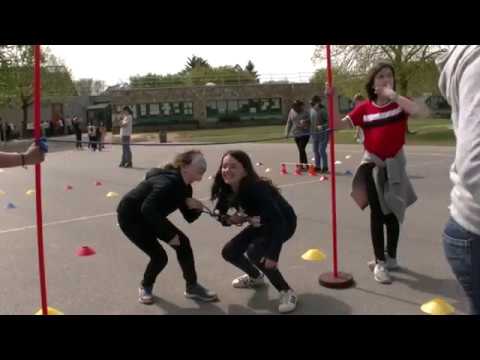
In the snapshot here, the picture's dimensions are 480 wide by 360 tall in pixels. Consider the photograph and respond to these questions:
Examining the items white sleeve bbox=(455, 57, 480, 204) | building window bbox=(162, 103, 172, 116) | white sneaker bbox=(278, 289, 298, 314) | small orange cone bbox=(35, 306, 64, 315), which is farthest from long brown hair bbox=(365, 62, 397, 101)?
building window bbox=(162, 103, 172, 116)

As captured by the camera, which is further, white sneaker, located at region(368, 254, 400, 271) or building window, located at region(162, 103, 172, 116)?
building window, located at region(162, 103, 172, 116)

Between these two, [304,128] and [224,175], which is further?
[304,128]

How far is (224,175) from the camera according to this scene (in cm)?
402

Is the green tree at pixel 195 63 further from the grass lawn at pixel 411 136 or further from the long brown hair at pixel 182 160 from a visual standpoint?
the long brown hair at pixel 182 160

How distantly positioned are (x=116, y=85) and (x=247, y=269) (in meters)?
53.9

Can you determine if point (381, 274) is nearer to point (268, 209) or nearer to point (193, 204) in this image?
point (268, 209)

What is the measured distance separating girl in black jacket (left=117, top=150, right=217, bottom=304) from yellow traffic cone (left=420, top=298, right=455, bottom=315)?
1666 mm

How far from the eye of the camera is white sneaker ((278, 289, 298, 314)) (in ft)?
12.6

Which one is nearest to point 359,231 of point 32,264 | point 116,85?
point 32,264

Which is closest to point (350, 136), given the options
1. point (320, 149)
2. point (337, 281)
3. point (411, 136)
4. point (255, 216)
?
point (411, 136)

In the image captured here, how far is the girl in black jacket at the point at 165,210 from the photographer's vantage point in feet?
13.0

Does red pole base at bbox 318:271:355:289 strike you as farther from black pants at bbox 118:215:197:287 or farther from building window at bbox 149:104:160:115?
building window at bbox 149:104:160:115

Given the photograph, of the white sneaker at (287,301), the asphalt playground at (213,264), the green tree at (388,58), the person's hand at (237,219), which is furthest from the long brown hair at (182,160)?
the green tree at (388,58)

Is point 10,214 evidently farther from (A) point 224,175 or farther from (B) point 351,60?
(B) point 351,60
